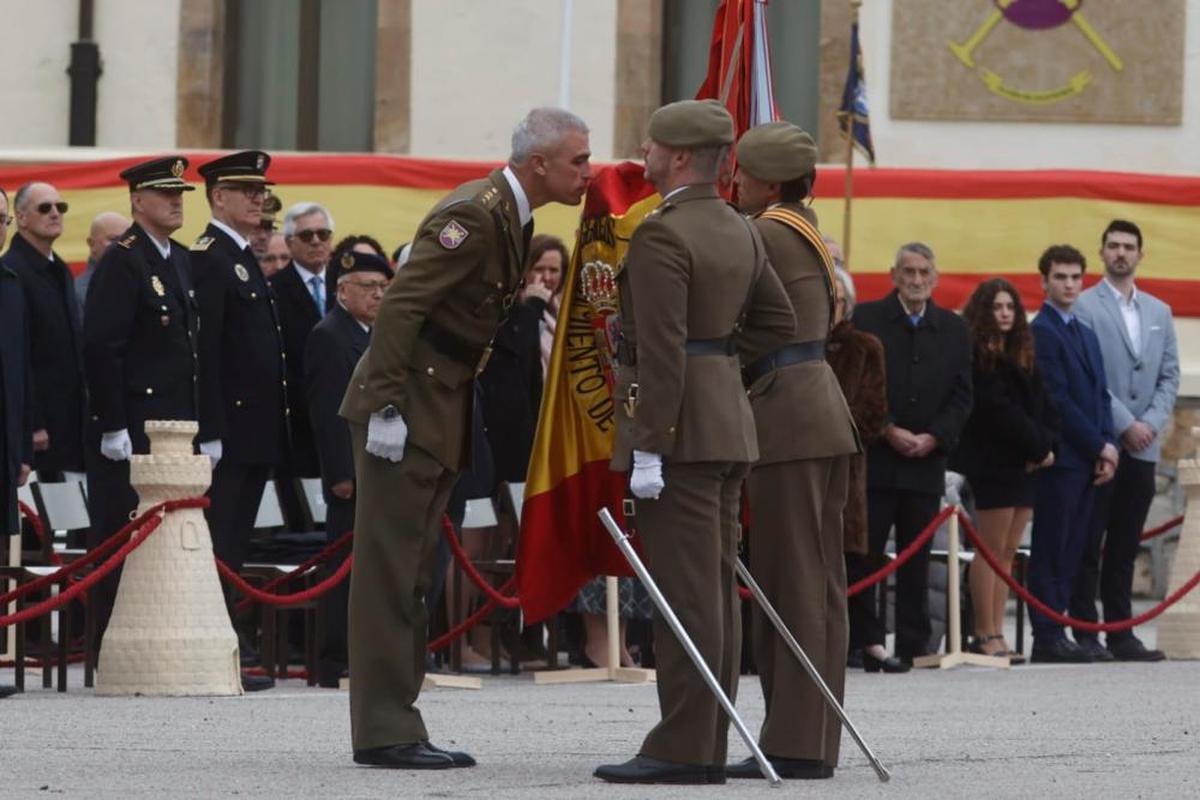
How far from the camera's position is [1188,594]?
16344 millimetres

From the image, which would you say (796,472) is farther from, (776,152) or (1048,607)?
(1048,607)

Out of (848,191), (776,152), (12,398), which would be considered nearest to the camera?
(776,152)

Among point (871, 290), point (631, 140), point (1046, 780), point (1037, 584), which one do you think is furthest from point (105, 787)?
point (631, 140)

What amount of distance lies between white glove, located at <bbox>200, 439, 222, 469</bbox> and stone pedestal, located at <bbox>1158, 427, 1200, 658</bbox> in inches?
221

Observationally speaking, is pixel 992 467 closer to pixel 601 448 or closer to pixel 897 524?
pixel 897 524

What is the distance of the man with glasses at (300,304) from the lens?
14.3 metres

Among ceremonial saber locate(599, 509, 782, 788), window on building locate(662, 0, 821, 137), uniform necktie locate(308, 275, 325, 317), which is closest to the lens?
ceremonial saber locate(599, 509, 782, 788)

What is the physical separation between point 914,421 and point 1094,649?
6.07 ft

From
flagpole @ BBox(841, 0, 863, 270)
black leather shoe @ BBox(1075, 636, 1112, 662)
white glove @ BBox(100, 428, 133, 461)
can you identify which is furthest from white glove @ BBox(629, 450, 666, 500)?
flagpole @ BBox(841, 0, 863, 270)

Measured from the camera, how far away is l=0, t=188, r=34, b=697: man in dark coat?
12.3 m

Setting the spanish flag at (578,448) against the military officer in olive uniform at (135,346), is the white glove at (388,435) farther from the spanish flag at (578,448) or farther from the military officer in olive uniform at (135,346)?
the military officer in olive uniform at (135,346)

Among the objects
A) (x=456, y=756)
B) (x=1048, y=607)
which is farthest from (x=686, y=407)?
(x=1048, y=607)

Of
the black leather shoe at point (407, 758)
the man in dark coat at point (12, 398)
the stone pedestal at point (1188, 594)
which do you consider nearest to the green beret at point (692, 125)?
the black leather shoe at point (407, 758)

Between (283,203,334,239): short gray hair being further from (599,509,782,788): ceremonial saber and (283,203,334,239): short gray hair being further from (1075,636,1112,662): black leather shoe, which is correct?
(599,509,782,788): ceremonial saber
